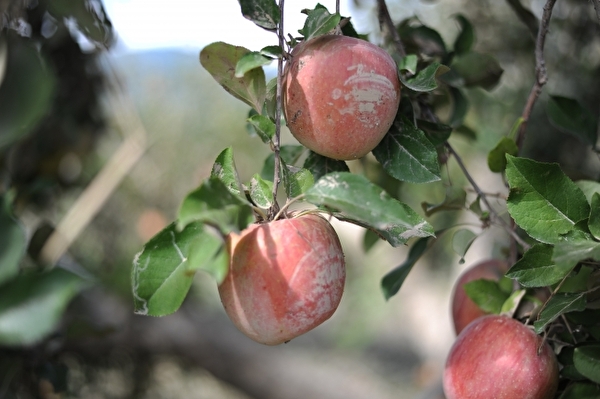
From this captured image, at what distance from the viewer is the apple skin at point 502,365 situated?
47cm

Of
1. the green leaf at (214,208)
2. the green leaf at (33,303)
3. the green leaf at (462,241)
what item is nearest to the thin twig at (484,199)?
the green leaf at (462,241)

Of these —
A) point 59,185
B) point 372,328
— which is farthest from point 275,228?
point 372,328

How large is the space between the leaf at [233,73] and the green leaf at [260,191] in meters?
0.06

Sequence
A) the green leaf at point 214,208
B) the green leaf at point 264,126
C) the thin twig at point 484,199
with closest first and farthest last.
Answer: the green leaf at point 214,208 → the green leaf at point 264,126 → the thin twig at point 484,199

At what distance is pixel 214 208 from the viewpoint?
0.35 metres

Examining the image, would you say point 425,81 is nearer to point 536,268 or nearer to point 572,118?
point 536,268

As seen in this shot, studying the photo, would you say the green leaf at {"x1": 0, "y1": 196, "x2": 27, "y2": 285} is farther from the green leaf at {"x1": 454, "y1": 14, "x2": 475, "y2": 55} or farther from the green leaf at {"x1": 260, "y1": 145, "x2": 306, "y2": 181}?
the green leaf at {"x1": 454, "y1": 14, "x2": 475, "y2": 55}

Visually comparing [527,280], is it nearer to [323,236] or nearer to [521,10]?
[323,236]

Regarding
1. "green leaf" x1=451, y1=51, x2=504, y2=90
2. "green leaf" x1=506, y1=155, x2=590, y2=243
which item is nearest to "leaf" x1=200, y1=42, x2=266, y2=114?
"green leaf" x1=506, y1=155, x2=590, y2=243

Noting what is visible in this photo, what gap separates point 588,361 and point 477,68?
1.28 ft

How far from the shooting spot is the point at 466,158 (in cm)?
215

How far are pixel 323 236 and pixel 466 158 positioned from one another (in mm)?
1847

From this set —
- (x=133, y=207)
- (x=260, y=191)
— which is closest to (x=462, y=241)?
(x=260, y=191)

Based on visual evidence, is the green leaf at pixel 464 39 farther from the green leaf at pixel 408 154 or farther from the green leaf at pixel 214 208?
the green leaf at pixel 214 208
